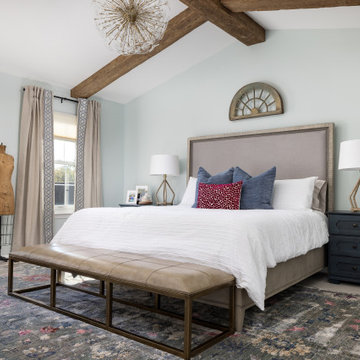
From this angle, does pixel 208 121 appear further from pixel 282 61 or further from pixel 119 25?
pixel 119 25

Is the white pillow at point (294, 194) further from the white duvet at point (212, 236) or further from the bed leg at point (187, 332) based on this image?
the bed leg at point (187, 332)

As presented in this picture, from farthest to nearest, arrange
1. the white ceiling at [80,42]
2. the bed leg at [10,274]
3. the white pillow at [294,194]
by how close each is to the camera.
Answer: the white ceiling at [80,42] → the white pillow at [294,194] → the bed leg at [10,274]

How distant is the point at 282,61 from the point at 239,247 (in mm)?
3077

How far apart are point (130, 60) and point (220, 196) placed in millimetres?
2332

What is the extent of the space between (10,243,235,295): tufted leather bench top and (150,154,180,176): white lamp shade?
98.2 inches

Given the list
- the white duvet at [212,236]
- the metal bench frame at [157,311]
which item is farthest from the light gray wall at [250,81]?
the metal bench frame at [157,311]

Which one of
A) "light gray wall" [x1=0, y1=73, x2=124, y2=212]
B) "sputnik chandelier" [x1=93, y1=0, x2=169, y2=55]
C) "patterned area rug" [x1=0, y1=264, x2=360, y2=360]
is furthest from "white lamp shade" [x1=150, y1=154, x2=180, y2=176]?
"patterned area rug" [x1=0, y1=264, x2=360, y2=360]

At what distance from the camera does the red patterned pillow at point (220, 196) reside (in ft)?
12.1

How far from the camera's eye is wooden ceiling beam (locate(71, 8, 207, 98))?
432 cm

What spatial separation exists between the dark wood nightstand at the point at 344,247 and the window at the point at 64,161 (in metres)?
3.70

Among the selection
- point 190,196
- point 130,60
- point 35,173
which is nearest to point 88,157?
point 35,173

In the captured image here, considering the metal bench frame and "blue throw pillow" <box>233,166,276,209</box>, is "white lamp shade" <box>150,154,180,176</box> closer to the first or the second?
"blue throw pillow" <box>233,166,276,209</box>

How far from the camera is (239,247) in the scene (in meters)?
2.38

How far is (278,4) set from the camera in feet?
12.0
